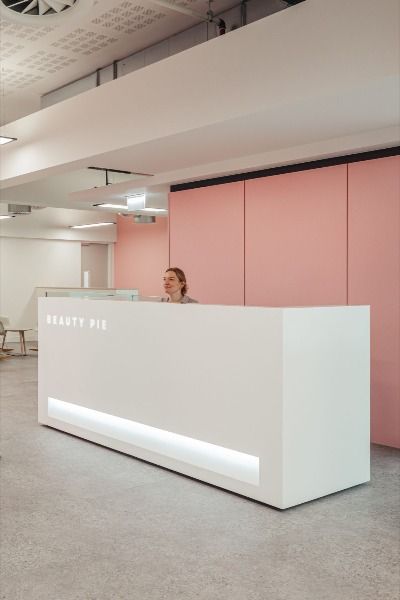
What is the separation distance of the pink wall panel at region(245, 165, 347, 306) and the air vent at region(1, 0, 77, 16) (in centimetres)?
320

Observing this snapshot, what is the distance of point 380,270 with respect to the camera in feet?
20.6

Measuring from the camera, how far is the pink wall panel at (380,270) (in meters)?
6.18

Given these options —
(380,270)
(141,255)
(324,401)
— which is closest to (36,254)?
(141,255)

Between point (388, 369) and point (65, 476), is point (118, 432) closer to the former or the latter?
point (65, 476)

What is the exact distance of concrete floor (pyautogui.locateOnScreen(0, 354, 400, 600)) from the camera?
330 cm

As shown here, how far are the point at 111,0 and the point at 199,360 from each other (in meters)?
3.51

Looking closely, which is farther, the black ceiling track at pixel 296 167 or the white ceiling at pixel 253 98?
the black ceiling track at pixel 296 167

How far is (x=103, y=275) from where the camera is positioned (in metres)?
18.4

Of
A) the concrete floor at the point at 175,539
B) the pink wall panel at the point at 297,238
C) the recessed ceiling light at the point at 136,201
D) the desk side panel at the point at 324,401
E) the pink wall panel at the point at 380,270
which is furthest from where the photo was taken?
the recessed ceiling light at the point at 136,201

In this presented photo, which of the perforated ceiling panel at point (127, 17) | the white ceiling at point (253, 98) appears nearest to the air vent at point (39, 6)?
the white ceiling at point (253, 98)

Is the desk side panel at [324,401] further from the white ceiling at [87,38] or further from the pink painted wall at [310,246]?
the white ceiling at [87,38]

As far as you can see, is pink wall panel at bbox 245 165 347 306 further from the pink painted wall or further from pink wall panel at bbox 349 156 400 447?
pink wall panel at bbox 349 156 400 447

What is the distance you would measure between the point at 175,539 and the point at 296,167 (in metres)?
4.50

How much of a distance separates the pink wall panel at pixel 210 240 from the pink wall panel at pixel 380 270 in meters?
1.74
